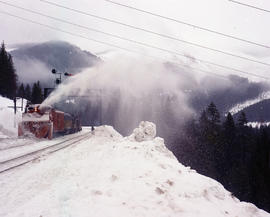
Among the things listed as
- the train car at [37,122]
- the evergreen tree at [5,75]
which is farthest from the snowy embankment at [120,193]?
the evergreen tree at [5,75]

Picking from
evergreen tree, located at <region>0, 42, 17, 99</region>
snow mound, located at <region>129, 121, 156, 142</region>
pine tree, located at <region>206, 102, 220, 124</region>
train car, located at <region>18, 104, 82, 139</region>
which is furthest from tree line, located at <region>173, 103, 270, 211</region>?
evergreen tree, located at <region>0, 42, 17, 99</region>

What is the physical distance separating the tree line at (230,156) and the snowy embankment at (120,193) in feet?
106

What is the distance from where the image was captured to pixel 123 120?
104 meters

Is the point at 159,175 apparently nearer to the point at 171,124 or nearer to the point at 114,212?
the point at 114,212

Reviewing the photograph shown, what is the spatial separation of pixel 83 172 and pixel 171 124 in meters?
63.8

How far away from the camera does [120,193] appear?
5902mm

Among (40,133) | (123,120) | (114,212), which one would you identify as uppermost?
(114,212)

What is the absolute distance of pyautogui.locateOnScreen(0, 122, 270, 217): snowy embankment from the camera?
5.19 meters

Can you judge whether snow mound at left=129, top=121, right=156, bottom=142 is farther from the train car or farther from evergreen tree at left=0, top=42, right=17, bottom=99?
evergreen tree at left=0, top=42, right=17, bottom=99

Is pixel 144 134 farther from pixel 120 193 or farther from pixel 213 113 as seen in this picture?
pixel 213 113

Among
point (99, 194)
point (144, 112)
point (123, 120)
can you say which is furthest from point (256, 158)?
point (123, 120)

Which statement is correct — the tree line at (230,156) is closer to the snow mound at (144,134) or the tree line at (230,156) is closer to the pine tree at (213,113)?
the pine tree at (213,113)

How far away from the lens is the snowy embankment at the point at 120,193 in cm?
519

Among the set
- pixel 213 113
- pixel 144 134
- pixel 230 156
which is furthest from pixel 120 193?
pixel 230 156
